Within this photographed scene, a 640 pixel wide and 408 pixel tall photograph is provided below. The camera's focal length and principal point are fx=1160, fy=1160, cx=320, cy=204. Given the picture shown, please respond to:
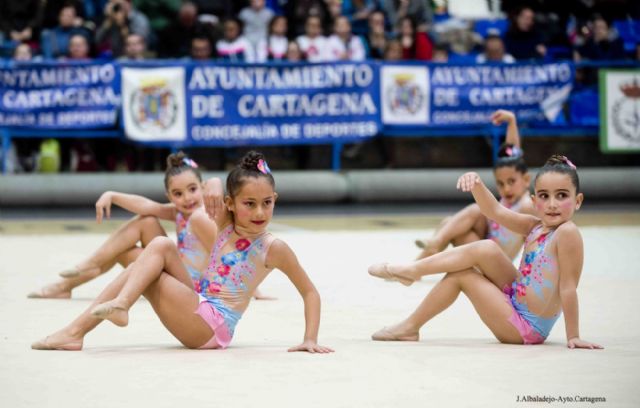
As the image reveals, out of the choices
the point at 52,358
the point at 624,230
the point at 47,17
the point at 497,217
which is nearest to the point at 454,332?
the point at 497,217

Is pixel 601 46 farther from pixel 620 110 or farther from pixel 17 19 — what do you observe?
pixel 17 19

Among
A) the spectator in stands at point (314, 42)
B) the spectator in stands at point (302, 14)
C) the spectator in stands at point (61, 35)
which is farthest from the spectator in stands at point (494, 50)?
the spectator in stands at point (61, 35)

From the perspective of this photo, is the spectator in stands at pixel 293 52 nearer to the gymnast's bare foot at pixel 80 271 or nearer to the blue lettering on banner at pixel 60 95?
the blue lettering on banner at pixel 60 95

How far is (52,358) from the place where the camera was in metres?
4.74

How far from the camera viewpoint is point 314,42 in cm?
1360

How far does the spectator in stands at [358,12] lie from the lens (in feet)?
48.0

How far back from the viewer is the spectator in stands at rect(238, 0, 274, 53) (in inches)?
543

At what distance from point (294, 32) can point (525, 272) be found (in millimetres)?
9379

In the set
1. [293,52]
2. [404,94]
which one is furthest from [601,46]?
[293,52]

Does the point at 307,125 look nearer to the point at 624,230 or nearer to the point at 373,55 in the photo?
the point at 373,55

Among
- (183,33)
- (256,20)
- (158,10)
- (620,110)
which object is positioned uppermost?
(158,10)

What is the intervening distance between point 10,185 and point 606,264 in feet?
21.7

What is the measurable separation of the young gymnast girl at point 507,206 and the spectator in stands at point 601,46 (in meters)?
7.39

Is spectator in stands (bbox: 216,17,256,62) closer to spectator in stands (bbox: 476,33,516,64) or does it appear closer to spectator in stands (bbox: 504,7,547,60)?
spectator in stands (bbox: 476,33,516,64)
